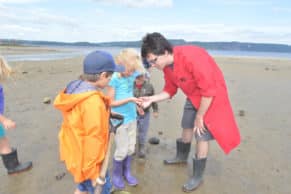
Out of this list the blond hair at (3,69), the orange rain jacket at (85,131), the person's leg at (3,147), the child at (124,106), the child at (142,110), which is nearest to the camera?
the orange rain jacket at (85,131)

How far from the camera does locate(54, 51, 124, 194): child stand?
2.62 m

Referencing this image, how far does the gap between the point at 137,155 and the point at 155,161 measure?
0.28 metres

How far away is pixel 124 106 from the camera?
13.0ft

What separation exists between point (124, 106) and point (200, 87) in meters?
0.92

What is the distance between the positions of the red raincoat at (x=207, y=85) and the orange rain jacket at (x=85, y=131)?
1.23 metres

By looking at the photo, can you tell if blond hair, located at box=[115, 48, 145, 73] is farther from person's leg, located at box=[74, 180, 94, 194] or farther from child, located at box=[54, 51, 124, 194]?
person's leg, located at box=[74, 180, 94, 194]

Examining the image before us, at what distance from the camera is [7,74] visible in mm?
3809

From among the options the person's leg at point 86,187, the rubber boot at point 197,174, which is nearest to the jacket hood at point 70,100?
the person's leg at point 86,187

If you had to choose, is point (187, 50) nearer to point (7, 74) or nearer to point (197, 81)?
point (197, 81)

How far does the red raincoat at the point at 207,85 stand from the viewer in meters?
A: 3.62

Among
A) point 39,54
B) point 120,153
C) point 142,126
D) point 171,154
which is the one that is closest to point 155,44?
point 120,153

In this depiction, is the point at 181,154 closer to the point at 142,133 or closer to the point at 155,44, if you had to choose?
the point at 142,133

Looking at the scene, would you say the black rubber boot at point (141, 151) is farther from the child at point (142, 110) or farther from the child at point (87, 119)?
the child at point (87, 119)

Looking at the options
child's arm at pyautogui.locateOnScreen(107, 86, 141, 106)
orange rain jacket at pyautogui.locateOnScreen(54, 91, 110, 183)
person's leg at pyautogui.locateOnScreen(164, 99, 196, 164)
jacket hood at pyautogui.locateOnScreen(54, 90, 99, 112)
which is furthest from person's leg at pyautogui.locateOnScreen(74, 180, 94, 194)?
person's leg at pyautogui.locateOnScreen(164, 99, 196, 164)
